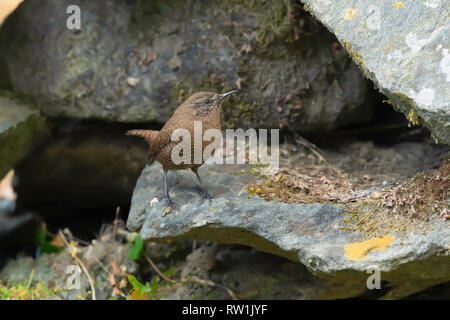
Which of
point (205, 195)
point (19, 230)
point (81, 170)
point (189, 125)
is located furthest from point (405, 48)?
point (19, 230)

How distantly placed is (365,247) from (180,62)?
104 inches

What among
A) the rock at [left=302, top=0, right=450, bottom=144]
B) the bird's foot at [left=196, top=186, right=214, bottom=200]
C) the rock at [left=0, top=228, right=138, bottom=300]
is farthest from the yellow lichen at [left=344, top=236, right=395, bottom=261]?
the rock at [left=0, top=228, right=138, bottom=300]

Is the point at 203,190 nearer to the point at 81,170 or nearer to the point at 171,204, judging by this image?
the point at 171,204

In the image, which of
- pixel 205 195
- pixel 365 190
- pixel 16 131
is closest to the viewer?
pixel 365 190

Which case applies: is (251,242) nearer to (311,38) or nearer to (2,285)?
(311,38)

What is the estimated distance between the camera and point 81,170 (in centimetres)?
577

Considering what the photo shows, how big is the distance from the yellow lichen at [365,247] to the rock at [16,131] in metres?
3.35

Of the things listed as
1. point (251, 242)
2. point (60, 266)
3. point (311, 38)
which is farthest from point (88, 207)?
point (311, 38)

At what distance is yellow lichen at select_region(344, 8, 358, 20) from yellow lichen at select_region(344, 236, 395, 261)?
1.52 meters

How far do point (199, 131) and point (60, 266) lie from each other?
2.11 meters

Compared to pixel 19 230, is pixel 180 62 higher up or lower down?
higher up

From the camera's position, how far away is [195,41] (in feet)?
15.8

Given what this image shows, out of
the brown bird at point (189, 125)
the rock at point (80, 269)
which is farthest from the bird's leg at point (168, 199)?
the rock at point (80, 269)

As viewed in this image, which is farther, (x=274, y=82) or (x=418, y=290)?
(x=274, y=82)
